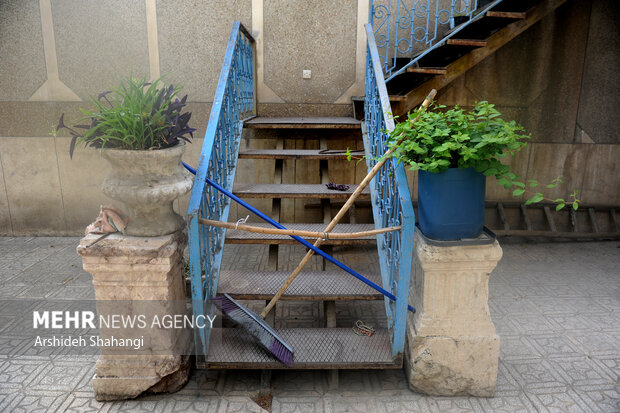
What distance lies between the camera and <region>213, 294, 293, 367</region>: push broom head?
2760 millimetres

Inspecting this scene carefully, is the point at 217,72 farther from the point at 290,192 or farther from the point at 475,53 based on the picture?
the point at 475,53

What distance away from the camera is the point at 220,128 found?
351cm

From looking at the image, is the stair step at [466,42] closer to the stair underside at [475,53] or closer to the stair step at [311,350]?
the stair underside at [475,53]

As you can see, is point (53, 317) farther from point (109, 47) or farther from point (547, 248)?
point (547, 248)

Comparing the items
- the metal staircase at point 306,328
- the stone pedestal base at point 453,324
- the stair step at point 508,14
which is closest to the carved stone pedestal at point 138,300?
the metal staircase at point 306,328

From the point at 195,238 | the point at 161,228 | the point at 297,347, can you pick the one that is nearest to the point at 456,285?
the point at 297,347

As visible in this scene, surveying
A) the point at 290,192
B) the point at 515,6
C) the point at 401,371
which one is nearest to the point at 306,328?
the point at 401,371

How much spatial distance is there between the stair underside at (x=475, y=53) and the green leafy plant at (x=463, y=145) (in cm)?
225

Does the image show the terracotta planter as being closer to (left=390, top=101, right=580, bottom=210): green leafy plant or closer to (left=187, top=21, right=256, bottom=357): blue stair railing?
(left=187, top=21, right=256, bottom=357): blue stair railing

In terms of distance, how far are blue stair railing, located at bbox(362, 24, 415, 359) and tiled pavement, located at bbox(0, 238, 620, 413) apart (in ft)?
1.69

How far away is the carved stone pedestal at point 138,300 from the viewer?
2590 millimetres

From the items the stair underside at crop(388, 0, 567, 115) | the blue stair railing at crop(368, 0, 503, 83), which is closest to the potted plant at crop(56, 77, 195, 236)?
the stair underside at crop(388, 0, 567, 115)

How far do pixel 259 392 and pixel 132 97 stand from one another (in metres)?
2.03

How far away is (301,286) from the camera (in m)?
3.24
